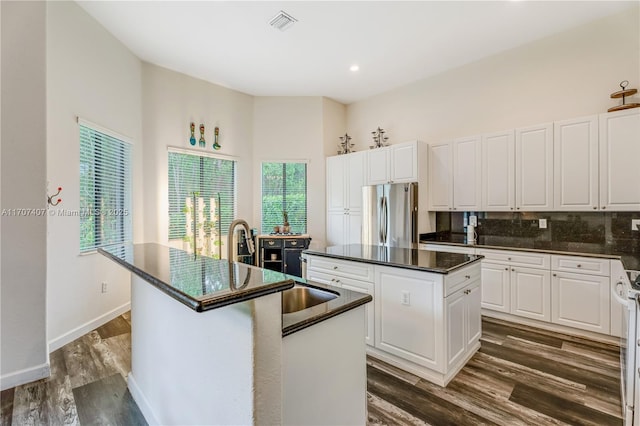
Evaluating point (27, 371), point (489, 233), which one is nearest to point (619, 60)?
point (489, 233)

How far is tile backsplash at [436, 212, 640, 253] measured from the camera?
3.10m

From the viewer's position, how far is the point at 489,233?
400 cm

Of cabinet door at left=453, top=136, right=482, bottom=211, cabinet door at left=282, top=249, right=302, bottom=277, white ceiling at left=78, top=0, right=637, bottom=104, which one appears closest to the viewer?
white ceiling at left=78, top=0, right=637, bottom=104

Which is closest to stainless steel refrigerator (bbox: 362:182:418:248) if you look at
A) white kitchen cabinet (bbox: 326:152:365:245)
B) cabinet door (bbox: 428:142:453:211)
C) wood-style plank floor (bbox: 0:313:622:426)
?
white kitchen cabinet (bbox: 326:152:365:245)

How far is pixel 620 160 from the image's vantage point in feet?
9.50

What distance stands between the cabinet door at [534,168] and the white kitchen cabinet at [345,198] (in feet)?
6.93

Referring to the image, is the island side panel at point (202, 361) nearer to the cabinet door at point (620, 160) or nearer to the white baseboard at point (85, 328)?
the white baseboard at point (85, 328)

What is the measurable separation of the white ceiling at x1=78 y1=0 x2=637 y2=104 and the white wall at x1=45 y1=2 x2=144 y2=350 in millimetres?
318

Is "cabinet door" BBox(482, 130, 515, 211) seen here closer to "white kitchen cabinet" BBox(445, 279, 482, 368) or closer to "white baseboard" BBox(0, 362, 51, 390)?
"white kitchen cabinet" BBox(445, 279, 482, 368)

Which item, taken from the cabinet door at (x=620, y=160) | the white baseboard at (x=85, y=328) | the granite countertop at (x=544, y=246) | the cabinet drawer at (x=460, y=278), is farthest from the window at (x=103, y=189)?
the cabinet door at (x=620, y=160)

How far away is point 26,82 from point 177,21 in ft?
5.33

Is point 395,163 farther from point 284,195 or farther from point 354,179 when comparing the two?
point 284,195

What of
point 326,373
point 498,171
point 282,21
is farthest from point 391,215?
point 326,373

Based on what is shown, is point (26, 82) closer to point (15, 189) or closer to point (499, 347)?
point (15, 189)
